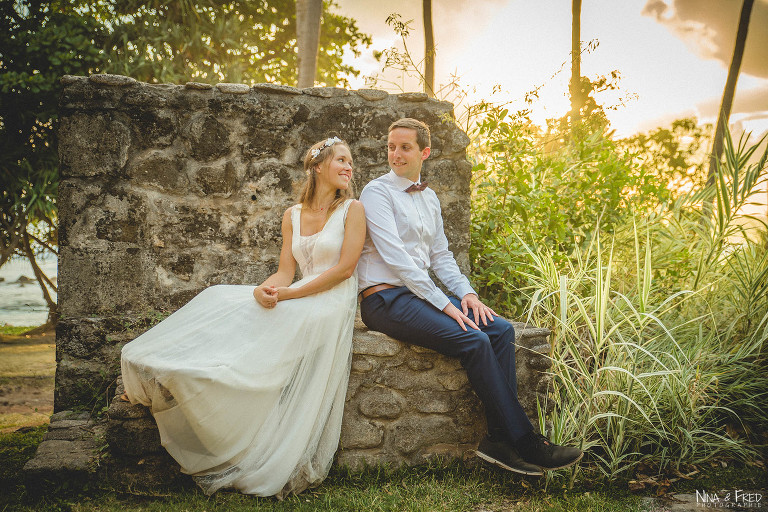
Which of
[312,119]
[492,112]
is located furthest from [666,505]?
[312,119]

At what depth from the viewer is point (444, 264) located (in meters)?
3.14

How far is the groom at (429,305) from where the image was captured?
2.44 meters

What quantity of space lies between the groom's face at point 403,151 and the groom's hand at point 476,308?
805 millimetres

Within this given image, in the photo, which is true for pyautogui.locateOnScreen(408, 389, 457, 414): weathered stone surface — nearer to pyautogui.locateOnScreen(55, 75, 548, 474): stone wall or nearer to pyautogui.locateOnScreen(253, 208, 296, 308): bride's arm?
pyautogui.locateOnScreen(253, 208, 296, 308): bride's arm

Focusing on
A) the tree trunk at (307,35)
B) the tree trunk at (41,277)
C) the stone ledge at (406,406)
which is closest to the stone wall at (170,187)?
the stone ledge at (406,406)

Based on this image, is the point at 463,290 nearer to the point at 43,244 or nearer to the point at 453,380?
the point at 453,380

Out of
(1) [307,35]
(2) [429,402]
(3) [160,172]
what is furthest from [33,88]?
(2) [429,402]

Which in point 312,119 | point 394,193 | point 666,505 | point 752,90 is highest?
point 752,90

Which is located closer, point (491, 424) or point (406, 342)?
point (491, 424)

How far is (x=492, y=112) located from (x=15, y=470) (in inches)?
151

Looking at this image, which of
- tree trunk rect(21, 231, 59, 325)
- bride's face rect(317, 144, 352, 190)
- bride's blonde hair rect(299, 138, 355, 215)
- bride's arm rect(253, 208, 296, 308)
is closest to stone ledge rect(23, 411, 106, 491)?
bride's arm rect(253, 208, 296, 308)

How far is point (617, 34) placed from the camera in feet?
17.8

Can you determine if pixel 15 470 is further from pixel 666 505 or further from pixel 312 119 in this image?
pixel 666 505

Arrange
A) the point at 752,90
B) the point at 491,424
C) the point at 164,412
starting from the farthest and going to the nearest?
1. the point at 752,90
2. the point at 491,424
3. the point at 164,412
